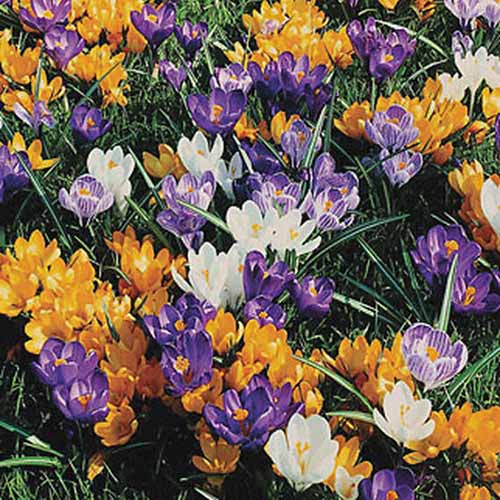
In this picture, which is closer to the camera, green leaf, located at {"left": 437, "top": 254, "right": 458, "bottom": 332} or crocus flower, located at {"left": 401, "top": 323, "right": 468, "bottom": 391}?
crocus flower, located at {"left": 401, "top": 323, "right": 468, "bottom": 391}

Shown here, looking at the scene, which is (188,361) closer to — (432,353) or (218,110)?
(432,353)

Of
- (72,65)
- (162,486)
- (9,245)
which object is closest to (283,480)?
(162,486)

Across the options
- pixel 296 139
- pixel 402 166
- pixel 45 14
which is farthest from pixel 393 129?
pixel 45 14

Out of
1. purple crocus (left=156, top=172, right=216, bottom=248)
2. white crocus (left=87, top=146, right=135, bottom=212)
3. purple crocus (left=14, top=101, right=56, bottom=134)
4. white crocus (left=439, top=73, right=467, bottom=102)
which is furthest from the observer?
white crocus (left=439, top=73, right=467, bottom=102)

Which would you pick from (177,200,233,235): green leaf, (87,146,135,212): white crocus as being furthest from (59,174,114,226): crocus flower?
(177,200,233,235): green leaf

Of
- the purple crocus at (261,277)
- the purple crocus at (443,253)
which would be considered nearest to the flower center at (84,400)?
the purple crocus at (261,277)

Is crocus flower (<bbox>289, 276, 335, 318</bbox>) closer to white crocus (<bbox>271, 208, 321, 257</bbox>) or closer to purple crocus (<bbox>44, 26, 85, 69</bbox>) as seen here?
white crocus (<bbox>271, 208, 321, 257</bbox>)

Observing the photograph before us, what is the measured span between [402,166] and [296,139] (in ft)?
0.81

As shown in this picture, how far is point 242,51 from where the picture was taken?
8.86 feet

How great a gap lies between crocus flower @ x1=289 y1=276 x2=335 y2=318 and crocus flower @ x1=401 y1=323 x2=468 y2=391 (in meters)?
0.23

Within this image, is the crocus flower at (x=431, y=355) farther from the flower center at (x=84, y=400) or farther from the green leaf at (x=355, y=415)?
the flower center at (x=84, y=400)

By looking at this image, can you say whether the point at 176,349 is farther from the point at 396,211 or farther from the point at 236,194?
the point at 396,211

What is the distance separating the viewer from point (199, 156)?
210 centimetres

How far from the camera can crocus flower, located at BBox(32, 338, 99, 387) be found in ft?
5.37
